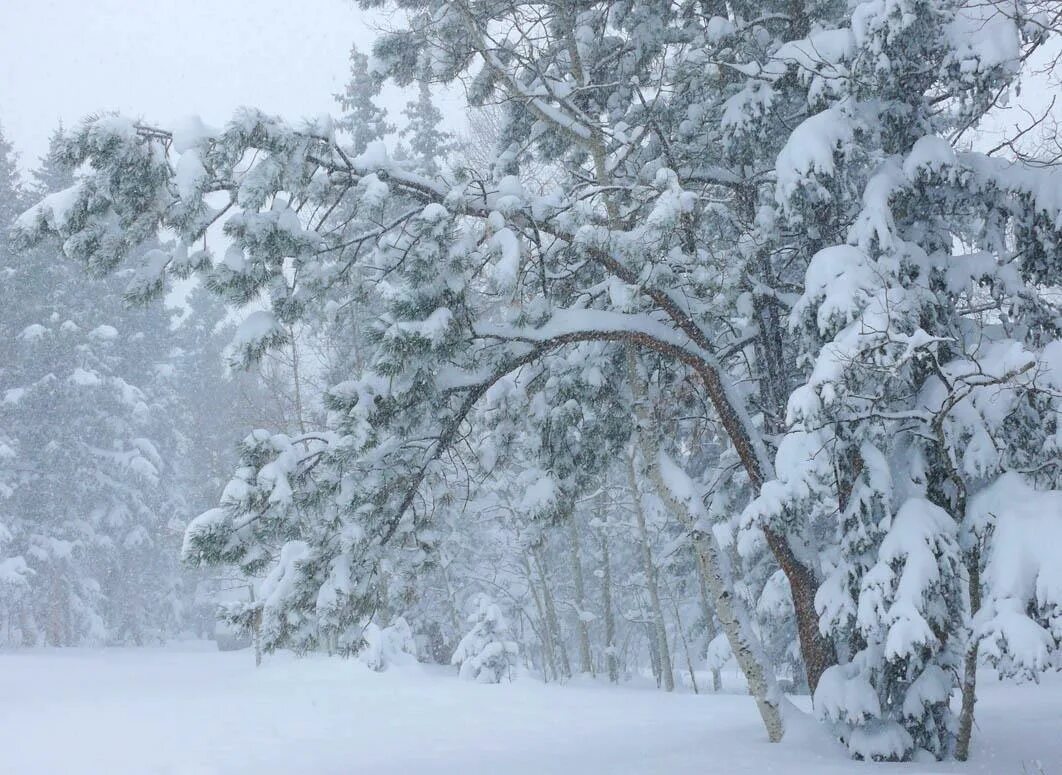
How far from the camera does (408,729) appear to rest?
11539mm

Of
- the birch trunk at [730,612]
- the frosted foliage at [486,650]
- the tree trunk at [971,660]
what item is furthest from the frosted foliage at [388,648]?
the tree trunk at [971,660]

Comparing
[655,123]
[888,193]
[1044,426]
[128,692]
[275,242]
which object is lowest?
[128,692]

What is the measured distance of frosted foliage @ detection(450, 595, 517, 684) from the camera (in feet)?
64.1

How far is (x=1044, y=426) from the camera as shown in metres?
6.41

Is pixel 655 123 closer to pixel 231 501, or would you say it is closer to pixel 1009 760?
pixel 231 501

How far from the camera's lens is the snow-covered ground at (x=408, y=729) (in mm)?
7887

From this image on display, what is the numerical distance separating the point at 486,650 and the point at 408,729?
8.30 metres

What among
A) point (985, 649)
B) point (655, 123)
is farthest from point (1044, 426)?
point (655, 123)

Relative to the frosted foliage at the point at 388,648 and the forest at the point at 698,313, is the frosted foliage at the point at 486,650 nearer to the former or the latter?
the frosted foliage at the point at 388,648

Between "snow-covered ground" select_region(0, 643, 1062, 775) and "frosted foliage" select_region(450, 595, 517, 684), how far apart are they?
104 centimetres

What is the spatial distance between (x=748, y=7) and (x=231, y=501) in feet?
24.6

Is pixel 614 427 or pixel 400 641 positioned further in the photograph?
pixel 400 641

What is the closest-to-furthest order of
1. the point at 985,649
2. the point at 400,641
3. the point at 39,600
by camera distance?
the point at 985,649, the point at 400,641, the point at 39,600

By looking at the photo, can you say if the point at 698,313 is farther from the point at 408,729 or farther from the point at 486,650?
the point at 486,650
